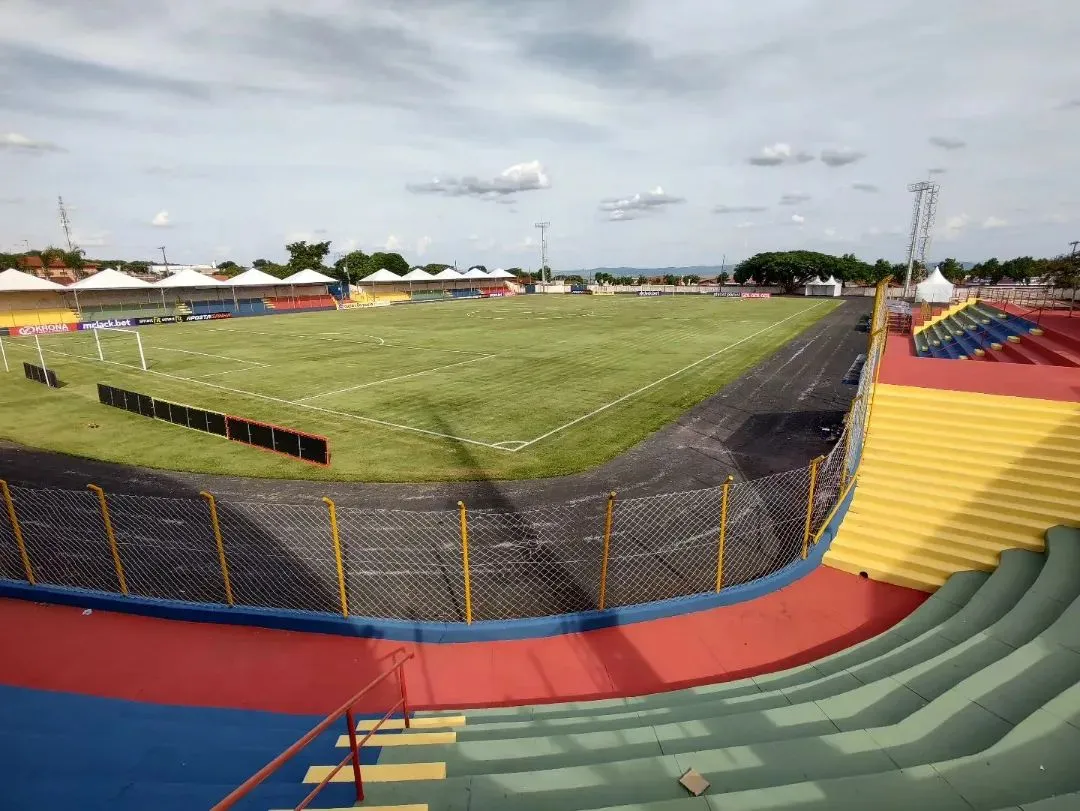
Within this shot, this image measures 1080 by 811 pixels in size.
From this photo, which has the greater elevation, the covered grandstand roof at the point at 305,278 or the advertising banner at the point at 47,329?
the covered grandstand roof at the point at 305,278

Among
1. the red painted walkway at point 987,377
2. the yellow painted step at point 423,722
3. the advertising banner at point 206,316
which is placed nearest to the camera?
the yellow painted step at point 423,722

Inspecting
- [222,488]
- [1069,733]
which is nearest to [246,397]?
[222,488]

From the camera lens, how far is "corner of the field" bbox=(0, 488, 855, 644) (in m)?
8.18

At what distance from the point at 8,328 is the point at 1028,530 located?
249 ft

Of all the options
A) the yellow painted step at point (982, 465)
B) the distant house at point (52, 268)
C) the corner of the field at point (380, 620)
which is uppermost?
the distant house at point (52, 268)

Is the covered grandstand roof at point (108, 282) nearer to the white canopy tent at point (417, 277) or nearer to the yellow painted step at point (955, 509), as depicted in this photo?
the white canopy tent at point (417, 277)

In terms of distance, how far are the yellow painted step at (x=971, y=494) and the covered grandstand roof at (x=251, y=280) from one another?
83.1 meters

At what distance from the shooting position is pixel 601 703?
6.77m

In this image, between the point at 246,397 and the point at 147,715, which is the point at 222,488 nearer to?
the point at 147,715

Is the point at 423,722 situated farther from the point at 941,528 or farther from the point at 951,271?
the point at 951,271

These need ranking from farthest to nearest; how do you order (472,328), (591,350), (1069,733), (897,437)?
(472,328), (591,350), (897,437), (1069,733)

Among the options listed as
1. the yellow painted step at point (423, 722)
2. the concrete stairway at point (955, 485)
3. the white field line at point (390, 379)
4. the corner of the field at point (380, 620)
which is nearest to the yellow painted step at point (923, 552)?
the concrete stairway at point (955, 485)

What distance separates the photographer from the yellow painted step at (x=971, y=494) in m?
9.67

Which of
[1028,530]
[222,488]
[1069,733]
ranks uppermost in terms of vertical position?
[1069,733]
